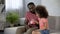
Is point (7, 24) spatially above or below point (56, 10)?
below

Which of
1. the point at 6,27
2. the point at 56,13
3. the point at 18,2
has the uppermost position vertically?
the point at 18,2

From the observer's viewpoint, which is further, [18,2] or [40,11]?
[18,2]

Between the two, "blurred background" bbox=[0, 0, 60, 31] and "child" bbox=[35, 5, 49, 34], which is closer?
"child" bbox=[35, 5, 49, 34]

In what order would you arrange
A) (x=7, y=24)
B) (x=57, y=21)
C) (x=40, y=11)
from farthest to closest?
1. (x=7, y=24)
2. (x=57, y=21)
3. (x=40, y=11)

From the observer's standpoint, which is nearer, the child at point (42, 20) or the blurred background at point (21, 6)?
the child at point (42, 20)

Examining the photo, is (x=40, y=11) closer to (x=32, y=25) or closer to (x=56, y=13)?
(x=32, y=25)

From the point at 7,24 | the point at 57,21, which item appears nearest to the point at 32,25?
the point at 57,21

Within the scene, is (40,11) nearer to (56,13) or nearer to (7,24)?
(56,13)

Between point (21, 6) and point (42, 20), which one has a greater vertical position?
point (21, 6)

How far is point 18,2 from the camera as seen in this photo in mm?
5215

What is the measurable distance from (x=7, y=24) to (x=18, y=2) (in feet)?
2.46

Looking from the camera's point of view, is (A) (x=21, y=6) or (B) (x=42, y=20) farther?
(A) (x=21, y=6)

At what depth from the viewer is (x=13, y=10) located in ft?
17.0

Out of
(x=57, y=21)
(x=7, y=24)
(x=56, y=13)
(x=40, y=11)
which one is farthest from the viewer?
(x=7, y=24)
